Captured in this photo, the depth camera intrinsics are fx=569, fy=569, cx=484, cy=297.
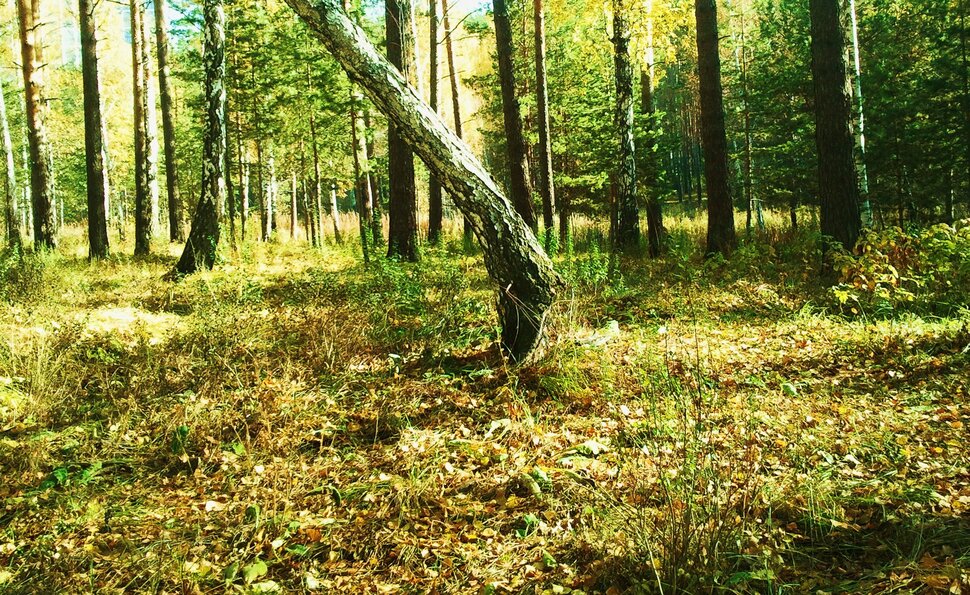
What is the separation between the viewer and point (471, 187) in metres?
4.79

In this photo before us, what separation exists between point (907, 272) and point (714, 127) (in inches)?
172

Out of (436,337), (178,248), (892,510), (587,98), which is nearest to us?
(892,510)

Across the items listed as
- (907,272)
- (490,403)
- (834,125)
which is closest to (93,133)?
(490,403)

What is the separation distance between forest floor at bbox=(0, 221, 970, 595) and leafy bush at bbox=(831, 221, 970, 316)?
36cm

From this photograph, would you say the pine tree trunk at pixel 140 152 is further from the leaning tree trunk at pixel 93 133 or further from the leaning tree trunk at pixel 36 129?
the leaning tree trunk at pixel 36 129

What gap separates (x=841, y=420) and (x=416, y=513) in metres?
2.96

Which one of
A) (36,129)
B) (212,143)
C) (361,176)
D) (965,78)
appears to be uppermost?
(965,78)

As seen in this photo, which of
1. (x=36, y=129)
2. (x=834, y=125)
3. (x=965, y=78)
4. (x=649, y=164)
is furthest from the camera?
(x=649, y=164)

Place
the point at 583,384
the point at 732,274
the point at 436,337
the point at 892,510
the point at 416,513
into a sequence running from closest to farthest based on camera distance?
the point at 892,510, the point at 416,513, the point at 583,384, the point at 436,337, the point at 732,274

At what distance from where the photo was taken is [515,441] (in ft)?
12.9

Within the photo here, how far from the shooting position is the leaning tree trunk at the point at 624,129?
10883mm

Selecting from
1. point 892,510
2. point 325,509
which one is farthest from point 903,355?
point 325,509

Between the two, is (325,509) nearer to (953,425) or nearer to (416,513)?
(416,513)

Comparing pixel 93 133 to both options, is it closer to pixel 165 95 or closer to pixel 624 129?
pixel 165 95
